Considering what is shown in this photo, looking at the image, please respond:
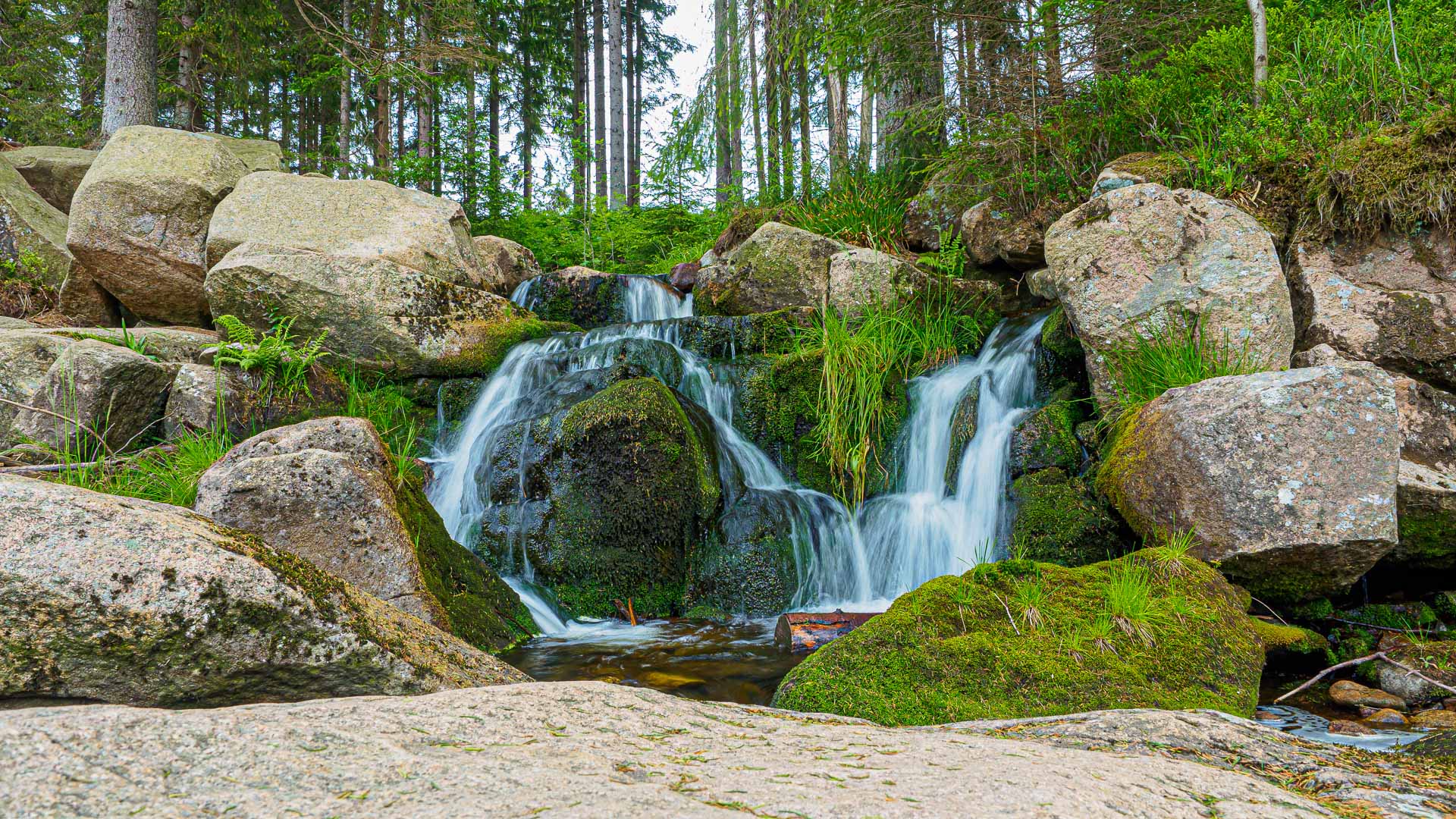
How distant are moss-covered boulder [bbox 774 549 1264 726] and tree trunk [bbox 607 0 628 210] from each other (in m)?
13.4

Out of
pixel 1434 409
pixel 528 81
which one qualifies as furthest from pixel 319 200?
pixel 528 81

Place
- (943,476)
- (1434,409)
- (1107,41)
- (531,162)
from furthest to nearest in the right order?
(531,162), (1107,41), (943,476), (1434,409)

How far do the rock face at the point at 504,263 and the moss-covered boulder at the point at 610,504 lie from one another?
4758mm

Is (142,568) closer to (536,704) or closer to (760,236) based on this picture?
(536,704)

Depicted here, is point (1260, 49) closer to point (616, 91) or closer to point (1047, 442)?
point (1047, 442)

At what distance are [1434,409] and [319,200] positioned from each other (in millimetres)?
9955

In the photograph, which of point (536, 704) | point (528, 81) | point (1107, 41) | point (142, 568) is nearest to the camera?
point (536, 704)

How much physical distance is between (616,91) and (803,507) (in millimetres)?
13434

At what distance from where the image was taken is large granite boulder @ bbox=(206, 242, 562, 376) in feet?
23.0

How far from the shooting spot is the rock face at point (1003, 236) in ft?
25.1

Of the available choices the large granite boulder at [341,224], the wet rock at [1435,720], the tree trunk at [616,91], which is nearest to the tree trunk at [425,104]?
the large granite boulder at [341,224]

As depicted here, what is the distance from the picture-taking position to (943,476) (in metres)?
5.96

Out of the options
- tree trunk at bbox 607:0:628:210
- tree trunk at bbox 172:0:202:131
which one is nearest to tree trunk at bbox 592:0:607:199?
tree trunk at bbox 607:0:628:210

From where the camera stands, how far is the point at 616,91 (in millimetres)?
16438
